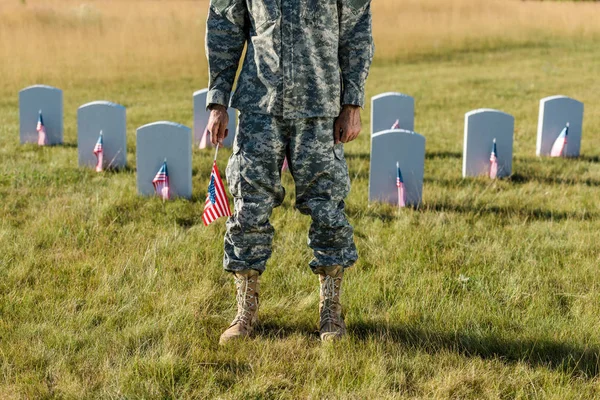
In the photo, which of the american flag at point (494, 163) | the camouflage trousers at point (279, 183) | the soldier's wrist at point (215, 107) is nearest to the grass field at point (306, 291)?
the american flag at point (494, 163)

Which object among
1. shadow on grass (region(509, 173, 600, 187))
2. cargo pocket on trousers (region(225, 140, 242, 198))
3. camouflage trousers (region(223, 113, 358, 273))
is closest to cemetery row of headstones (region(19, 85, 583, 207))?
shadow on grass (region(509, 173, 600, 187))

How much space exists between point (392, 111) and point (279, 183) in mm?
4667

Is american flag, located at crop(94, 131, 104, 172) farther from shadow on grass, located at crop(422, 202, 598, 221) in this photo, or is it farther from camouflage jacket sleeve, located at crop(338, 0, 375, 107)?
camouflage jacket sleeve, located at crop(338, 0, 375, 107)

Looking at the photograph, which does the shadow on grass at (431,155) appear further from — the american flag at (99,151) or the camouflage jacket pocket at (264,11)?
the camouflage jacket pocket at (264,11)

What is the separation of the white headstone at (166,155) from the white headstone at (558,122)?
12.5ft

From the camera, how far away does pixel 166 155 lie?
18.5 ft

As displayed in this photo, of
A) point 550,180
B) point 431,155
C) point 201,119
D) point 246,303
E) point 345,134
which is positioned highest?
point 345,134

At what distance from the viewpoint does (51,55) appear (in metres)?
15.8

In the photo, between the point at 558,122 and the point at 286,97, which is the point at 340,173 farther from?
the point at 558,122

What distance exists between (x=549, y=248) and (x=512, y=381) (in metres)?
1.91

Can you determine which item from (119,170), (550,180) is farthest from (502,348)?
(119,170)

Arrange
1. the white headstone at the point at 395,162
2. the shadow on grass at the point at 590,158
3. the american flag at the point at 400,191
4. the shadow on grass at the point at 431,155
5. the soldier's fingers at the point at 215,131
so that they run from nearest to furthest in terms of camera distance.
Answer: the soldier's fingers at the point at 215,131, the american flag at the point at 400,191, the white headstone at the point at 395,162, the shadow on grass at the point at 590,158, the shadow on grass at the point at 431,155

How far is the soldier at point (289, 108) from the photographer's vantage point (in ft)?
9.96

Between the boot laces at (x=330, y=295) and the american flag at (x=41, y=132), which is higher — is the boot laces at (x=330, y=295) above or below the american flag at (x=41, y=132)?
below
